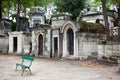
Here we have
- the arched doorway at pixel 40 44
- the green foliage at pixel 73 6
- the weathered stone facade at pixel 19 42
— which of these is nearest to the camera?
the arched doorway at pixel 40 44

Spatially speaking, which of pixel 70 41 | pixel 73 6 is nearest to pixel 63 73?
pixel 70 41

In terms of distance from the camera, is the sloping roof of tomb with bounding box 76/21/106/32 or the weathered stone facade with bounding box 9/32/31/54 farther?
the weathered stone facade with bounding box 9/32/31/54

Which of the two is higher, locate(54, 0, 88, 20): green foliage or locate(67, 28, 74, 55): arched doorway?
locate(54, 0, 88, 20): green foliage

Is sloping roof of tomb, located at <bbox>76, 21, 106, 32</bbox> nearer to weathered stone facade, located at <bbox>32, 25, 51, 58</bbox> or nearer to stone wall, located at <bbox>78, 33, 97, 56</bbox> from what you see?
stone wall, located at <bbox>78, 33, 97, 56</bbox>

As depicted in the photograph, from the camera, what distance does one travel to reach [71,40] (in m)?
19.9

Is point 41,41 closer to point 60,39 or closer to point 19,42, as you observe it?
point 60,39

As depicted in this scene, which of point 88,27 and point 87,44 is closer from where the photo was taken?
point 87,44

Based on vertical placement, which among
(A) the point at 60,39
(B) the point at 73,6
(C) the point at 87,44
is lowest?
(C) the point at 87,44

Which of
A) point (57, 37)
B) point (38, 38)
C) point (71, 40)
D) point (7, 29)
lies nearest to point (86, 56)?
point (71, 40)

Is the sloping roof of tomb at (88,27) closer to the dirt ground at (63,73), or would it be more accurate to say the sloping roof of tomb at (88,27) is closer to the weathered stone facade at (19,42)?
the dirt ground at (63,73)

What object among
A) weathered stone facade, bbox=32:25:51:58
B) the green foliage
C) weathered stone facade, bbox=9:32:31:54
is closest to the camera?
weathered stone facade, bbox=32:25:51:58

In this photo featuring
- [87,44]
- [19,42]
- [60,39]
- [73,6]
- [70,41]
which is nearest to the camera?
[87,44]

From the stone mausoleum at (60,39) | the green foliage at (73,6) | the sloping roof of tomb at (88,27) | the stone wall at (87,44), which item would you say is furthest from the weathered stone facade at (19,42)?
the sloping roof of tomb at (88,27)

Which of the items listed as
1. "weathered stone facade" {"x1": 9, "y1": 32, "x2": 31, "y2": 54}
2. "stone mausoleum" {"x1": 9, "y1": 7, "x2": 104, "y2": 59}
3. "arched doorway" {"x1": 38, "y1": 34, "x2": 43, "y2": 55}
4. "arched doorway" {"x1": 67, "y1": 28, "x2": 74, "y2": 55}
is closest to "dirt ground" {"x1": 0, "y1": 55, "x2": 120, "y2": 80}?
"stone mausoleum" {"x1": 9, "y1": 7, "x2": 104, "y2": 59}
